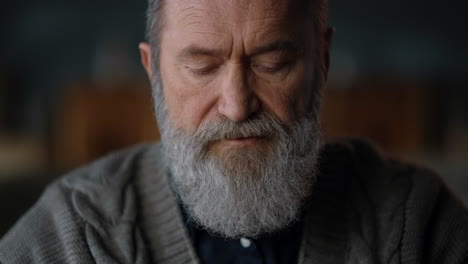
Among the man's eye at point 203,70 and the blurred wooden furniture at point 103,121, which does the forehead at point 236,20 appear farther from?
the blurred wooden furniture at point 103,121

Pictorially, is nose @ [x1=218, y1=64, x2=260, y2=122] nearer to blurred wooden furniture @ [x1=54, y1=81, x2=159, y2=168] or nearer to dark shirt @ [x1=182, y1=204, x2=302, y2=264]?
dark shirt @ [x1=182, y1=204, x2=302, y2=264]

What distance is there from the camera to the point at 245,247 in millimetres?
1468

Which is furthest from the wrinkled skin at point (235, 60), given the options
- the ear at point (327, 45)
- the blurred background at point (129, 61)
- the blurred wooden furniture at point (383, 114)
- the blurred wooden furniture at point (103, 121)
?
the blurred background at point (129, 61)

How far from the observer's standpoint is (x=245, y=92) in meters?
1.28

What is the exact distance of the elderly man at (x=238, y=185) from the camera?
1.31 m

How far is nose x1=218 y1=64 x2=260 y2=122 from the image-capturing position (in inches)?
50.1

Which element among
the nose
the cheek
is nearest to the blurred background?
the cheek

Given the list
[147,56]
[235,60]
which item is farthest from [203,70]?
[147,56]

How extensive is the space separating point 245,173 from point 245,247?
9.1 inches

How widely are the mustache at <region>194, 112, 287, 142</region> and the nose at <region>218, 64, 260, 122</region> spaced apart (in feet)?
0.06

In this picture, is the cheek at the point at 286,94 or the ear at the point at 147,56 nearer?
the cheek at the point at 286,94

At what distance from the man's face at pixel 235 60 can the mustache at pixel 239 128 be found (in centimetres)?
1

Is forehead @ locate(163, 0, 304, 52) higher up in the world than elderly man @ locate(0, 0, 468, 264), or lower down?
higher up

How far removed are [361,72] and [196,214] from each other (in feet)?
14.6
